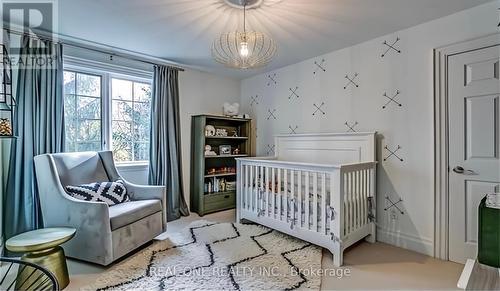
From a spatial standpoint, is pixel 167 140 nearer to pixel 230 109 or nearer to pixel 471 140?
pixel 230 109

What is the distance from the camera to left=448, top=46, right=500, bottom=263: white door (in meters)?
2.13

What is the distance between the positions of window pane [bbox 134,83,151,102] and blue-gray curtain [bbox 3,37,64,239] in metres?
0.92

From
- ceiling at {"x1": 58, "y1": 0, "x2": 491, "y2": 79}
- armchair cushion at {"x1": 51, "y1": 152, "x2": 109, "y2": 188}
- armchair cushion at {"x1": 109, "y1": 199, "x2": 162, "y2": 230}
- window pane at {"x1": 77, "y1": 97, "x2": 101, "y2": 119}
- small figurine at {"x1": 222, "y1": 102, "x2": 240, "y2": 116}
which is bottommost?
armchair cushion at {"x1": 109, "y1": 199, "x2": 162, "y2": 230}

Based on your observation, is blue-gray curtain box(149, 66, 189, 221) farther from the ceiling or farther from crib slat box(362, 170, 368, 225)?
crib slat box(362, 170, 368, 225)

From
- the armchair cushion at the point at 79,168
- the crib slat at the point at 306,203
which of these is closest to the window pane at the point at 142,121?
the armchair cushion at the point at 79,168

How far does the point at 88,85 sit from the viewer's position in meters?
3.12

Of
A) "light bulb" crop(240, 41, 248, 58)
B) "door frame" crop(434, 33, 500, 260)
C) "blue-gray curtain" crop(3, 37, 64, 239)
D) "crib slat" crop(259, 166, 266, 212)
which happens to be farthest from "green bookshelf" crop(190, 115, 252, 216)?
"door frame" crop(434, 33, 500, 260)

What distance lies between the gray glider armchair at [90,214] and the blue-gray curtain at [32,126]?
0.20 meters

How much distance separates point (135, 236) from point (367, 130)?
2610 millimetres

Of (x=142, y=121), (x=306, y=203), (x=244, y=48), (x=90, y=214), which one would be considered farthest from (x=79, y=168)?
(x=306, y=203)

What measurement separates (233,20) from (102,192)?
206 centimetres

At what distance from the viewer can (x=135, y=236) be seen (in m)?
2.41

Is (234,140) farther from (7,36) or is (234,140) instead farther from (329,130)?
(7,36)

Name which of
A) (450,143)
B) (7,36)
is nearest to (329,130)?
(450,143)
